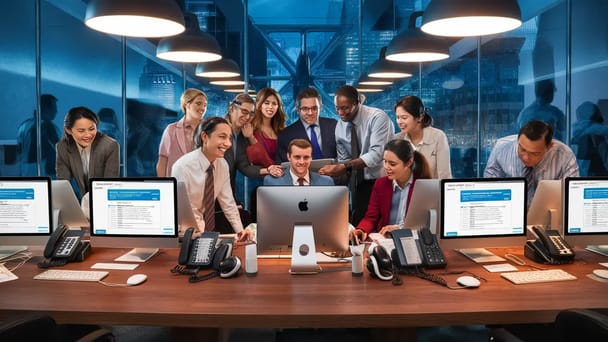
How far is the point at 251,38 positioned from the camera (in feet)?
21.1

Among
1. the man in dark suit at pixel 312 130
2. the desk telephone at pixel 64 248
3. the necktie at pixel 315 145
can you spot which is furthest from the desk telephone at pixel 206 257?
the necktie at pixel 315 145

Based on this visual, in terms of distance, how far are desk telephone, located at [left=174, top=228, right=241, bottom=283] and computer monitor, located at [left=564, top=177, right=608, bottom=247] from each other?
5.96 feet

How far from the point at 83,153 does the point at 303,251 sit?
8.17ft

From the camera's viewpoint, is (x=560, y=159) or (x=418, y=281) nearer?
(x=418, y=281)

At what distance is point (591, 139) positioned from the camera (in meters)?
5.77

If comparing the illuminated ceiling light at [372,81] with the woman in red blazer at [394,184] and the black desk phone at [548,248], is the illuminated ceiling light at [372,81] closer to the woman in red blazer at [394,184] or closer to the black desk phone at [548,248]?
the woman in red blazer at [394,184]

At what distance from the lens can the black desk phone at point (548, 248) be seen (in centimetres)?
255

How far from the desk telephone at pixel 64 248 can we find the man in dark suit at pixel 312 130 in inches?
79.2

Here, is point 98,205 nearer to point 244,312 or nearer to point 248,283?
point 248,283

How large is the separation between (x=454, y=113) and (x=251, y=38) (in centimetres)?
287

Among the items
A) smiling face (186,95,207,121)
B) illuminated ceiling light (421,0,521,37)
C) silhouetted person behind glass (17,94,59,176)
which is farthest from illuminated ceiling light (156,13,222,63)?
silhouetted person behind glass (17,94,59,176)

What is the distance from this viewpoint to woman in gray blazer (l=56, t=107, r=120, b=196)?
157 inches

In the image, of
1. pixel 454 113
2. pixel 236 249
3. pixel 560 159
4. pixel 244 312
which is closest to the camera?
pixel 244 312

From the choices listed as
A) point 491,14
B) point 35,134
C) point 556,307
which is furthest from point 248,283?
point 35,134
